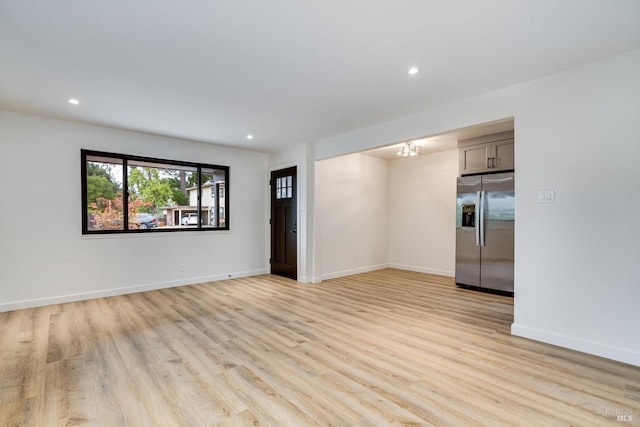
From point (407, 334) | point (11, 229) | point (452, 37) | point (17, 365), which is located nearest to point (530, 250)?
point (407, 334)

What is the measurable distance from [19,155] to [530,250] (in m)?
6.15

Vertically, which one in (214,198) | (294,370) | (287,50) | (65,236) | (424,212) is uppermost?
(287,50)

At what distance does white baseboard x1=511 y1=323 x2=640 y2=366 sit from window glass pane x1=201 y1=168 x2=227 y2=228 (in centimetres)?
488

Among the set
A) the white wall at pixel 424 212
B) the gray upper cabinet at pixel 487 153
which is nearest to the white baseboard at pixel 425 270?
the white wall at pixel 424 212

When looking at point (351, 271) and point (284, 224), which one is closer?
point (284, 224)

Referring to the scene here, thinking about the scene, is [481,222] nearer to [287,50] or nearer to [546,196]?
[546,196]

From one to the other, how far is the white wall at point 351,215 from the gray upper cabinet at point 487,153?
2037 millimetres

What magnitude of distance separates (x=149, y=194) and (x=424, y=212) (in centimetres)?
528

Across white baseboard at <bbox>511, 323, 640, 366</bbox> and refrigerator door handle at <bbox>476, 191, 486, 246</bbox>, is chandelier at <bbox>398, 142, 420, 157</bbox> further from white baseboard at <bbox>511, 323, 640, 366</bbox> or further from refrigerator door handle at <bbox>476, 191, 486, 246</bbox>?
white baseboard at <bbox>511, 323, 640, 366</bbox>

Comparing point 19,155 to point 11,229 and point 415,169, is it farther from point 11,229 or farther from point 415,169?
point 415,169

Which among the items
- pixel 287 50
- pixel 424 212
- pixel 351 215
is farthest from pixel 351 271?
pixel 287 50

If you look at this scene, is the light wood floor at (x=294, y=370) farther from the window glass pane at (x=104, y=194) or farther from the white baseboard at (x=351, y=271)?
the white baseboard at (x=351, y=271)

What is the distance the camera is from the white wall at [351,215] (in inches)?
227

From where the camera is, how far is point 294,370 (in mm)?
2398
